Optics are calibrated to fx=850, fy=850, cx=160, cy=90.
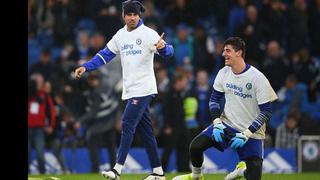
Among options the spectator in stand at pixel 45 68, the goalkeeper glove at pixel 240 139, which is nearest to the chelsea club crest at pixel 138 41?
the goalkeeper glove at pixel 240 139

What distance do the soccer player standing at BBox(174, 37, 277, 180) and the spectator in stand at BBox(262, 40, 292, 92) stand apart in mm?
10451

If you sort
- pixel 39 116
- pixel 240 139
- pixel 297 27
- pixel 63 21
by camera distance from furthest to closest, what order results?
pixel 63 21 → pixel 297 27 → pixel 39 116 → pixel 240 139

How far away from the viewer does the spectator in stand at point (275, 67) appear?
21453 millimetres

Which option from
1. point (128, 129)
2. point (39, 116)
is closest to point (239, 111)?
point (128, 129)

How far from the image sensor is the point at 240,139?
34.2 feet

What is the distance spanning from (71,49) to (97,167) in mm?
3889

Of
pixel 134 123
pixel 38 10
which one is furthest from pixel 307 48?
pixel 134 123

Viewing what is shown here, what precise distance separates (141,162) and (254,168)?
9192mm

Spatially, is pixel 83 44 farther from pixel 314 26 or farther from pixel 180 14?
pixel 314 26

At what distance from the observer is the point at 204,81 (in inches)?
796

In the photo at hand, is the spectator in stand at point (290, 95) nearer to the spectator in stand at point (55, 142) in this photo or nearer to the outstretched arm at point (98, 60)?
the spectator in stand at point (55, 142)

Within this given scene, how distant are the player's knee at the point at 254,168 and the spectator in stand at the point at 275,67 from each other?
10718mm

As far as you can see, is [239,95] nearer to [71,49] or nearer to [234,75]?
[234,75]

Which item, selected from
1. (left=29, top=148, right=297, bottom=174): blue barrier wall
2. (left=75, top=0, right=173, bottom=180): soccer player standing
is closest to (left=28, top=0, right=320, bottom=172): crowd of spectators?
(left=29, top=148, right=297, bottom=174): blue barrier wall
